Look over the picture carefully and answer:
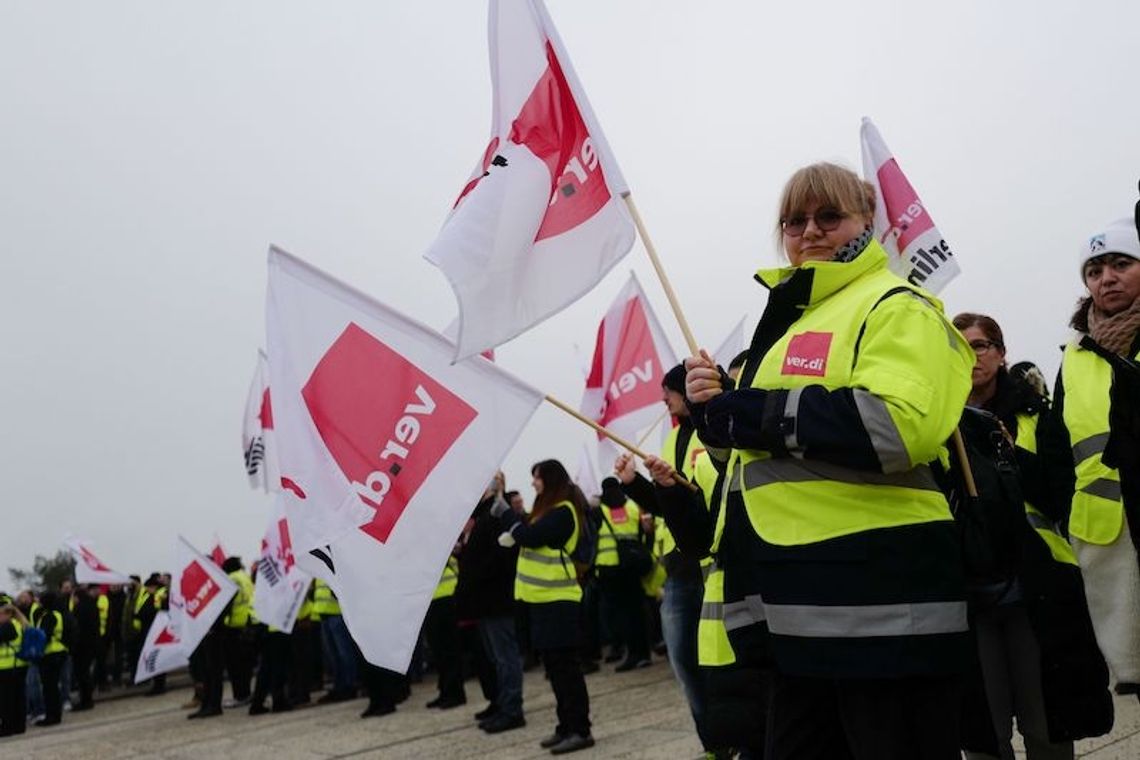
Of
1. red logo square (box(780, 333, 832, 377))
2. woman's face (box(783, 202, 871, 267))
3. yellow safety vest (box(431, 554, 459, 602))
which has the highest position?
woman's face (box(783, 202, 871, 267))

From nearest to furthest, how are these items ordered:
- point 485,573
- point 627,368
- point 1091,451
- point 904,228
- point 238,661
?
point 1091,451 < point 904,228 < point 485,573 < point 627,368 < point 238,661

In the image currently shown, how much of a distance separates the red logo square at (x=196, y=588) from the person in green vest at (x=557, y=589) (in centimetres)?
531

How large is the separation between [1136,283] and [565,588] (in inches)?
185

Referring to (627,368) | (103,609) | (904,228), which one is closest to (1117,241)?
(904,228)

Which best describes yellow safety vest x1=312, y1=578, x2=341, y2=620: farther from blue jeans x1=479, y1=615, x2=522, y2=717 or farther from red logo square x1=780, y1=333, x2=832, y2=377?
red logo square x1=780, y1=333, x2=832, y2=377

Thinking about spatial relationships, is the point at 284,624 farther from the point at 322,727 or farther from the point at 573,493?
the point at 573,493

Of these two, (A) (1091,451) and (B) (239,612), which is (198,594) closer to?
(B) (239,612)

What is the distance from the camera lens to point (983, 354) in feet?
12.3

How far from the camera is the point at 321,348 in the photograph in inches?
161

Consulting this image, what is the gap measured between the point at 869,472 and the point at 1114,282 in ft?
4.95

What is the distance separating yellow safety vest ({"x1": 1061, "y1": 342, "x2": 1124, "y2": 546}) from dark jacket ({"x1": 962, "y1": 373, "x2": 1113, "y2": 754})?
0.25 metres

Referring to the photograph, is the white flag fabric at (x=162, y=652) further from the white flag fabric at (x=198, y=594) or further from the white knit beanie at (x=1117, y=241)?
the white knit beanie at (x=1117, y=241)

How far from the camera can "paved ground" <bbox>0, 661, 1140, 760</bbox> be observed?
638cm

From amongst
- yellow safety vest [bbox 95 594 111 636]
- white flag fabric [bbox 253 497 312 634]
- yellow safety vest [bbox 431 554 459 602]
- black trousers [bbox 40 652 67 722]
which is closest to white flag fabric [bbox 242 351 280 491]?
white flag fabric [bbox 253 497 312 634]
